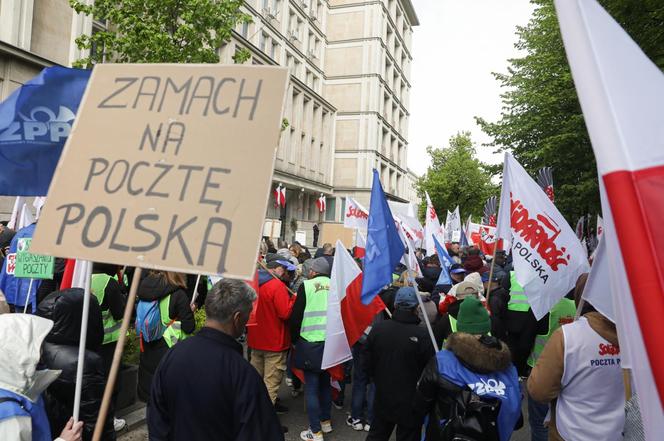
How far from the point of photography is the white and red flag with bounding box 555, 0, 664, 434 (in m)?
1.00

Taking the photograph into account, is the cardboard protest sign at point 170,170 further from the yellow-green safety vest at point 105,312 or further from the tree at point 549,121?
the tree at point 549,121

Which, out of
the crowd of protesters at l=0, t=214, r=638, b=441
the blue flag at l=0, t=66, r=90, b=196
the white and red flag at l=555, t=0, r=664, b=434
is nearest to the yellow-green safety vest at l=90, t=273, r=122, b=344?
the crowd of protesters at l=0, t=214, r=638, b=441

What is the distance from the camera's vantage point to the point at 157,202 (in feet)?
6.70

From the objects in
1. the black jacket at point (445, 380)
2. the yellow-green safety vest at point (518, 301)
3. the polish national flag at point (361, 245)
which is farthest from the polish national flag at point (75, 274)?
the polish national flag at point (361, 245)

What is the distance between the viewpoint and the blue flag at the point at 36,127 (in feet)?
11.0

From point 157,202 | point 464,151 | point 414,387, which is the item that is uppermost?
point 464,151

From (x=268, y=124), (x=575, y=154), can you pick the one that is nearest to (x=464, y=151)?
(x=575, y=154)

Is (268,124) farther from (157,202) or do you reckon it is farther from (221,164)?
(157,202)

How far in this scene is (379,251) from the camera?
14.7 feet

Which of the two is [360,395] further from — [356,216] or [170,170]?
[356,216]

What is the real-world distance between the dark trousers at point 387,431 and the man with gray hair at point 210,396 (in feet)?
6.11

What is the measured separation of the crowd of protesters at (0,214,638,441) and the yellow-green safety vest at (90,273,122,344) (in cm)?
1

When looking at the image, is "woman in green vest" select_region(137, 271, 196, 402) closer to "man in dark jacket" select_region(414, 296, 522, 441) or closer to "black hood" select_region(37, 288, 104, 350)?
"black hood" select_region(37, 288, 104, 350)

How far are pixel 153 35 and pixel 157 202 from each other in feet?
33.0
